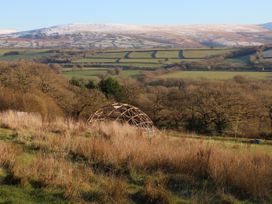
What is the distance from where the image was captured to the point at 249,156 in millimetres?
9633

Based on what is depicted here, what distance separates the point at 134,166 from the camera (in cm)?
920

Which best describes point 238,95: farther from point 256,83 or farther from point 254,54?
point 254,54

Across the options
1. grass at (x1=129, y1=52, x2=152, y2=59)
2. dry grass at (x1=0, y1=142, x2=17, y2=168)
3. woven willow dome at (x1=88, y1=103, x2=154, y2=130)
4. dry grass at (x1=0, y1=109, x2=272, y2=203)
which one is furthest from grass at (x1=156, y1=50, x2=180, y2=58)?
dry grass at (x1=0, y1=142, x2=17, y2=168)

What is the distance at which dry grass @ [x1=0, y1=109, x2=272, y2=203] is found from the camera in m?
7.78

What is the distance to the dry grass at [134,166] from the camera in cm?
778

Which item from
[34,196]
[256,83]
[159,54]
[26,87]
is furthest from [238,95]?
[159,54]


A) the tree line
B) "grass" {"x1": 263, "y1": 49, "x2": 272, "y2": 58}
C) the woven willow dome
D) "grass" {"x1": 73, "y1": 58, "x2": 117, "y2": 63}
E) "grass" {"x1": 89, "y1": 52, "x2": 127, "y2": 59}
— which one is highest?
the woven willow dome

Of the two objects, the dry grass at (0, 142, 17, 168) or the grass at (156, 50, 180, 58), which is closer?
the dry grass at (0, 142, 17, 168)

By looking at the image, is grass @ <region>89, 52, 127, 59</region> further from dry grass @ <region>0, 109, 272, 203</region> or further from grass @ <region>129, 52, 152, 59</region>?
dry grass @ <region>0, 109, 272, 203</region>

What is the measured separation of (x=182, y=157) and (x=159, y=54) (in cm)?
10534

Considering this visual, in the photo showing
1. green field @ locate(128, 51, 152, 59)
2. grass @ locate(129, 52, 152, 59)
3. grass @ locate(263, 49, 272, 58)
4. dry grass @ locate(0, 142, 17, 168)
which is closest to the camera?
dry grass @ locate(0, 142, 17, 168)

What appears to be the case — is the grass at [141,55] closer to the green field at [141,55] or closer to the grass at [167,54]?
the green field at [141,55]

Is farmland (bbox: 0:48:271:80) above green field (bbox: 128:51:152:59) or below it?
above

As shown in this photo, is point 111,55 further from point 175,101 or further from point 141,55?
point 175,101
